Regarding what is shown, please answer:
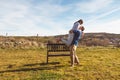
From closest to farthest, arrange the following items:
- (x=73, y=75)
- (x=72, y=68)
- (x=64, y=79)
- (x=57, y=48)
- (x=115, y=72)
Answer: (x=64, y=79) < (x=73, y=75) < (x=115, y=72) < (x=72, y=68) < (x=57, y=48)

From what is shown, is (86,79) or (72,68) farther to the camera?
(72,68)

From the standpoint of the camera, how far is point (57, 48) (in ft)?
50.7

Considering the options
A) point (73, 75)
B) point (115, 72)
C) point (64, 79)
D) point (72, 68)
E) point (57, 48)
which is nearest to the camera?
point (64, 79)

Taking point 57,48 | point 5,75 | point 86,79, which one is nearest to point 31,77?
point 5,75

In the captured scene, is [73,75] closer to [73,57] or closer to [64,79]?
[64,79]

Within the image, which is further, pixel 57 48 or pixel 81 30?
pixel 57 48

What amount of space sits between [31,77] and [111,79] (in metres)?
3.52

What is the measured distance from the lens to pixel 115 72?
12.1 m

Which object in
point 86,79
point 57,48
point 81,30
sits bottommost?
point 86,79

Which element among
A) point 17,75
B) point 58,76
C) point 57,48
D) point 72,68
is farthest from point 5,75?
point 57,48

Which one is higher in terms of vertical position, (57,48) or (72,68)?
(57,48)

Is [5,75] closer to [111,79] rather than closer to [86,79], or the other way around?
[86,79]

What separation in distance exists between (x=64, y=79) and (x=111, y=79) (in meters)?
2.05

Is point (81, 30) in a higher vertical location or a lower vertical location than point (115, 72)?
higher
